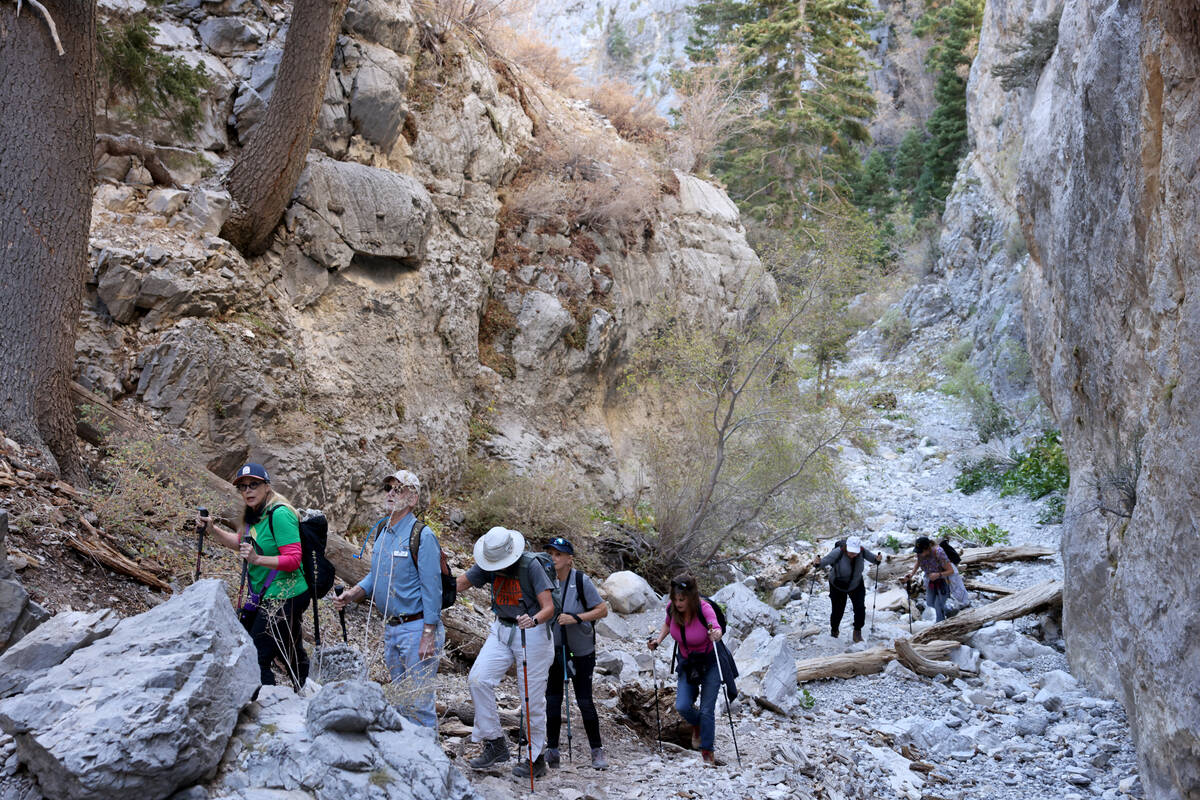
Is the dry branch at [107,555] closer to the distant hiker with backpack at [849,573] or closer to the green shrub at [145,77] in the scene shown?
the green shrub at [145,77]

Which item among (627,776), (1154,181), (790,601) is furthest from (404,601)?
(790,601)

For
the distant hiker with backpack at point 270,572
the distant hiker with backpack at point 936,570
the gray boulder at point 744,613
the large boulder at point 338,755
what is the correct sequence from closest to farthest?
the large boulder at point 338,755 < the distant hiker with backpack at point 270,572 < the gray boulder at point 744,613 < the distant hiker with backpack at point 936,570

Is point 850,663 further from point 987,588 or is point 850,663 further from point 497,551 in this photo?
point 497,551

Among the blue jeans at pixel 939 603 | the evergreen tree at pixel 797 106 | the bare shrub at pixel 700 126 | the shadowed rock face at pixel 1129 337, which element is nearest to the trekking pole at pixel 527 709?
the shadowed rock face at pixel 1129 337

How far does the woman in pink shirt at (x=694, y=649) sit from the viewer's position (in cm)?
593

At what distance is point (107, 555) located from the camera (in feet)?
18.9

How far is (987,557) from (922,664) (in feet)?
18.1

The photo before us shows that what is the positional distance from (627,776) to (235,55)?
35.7 feet

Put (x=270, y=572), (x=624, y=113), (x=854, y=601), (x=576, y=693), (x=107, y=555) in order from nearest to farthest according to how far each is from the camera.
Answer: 1. (x=270, y=572)
2. (x=576, y=693)
3. (x=107, y=555)
4. (x=854, y=601)
5. (x=624, y=113)

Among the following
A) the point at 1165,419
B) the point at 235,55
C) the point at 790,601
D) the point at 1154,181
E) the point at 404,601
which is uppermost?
the point at 235,55

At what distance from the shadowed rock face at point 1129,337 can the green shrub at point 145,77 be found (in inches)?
402

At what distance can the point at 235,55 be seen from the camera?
11.3m

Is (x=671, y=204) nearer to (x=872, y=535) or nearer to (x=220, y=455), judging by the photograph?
(x=872, y=535)

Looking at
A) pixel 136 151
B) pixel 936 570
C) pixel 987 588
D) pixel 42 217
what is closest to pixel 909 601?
pixel 936 570
